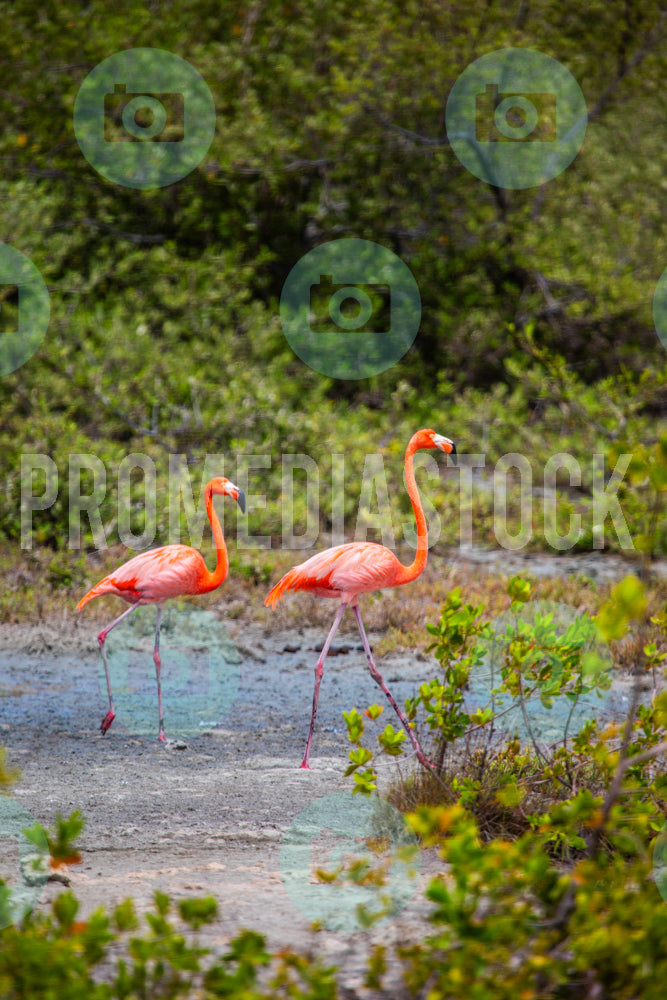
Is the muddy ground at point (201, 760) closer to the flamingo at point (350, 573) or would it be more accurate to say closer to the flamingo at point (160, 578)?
the flamingo at point (160, 578)

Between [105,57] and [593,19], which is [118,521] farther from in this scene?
[593,19]

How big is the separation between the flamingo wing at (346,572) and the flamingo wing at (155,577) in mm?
603

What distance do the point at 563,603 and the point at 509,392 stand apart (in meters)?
6.73

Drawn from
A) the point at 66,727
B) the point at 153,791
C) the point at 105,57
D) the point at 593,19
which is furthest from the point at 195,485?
the point at 593,19

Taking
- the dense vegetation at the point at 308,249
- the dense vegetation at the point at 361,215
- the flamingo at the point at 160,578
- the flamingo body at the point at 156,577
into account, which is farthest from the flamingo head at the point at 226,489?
the dense vegetation at the point at 361,215

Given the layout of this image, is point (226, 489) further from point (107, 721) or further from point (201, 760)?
point (201, 760)

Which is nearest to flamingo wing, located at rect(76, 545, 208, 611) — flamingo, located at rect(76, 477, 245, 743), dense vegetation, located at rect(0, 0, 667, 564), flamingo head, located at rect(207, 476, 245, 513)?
flamingo, located at rect(76, 477, 245, 743)

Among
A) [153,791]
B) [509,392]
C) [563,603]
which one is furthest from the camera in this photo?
[509,392]

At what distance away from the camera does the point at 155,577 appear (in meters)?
5.54

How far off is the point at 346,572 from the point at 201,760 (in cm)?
114

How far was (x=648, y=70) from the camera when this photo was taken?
13.0 m

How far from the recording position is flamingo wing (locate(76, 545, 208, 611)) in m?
5.55

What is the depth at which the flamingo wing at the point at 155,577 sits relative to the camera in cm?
555

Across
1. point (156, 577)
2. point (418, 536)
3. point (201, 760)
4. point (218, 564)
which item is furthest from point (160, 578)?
point (418, 536)
